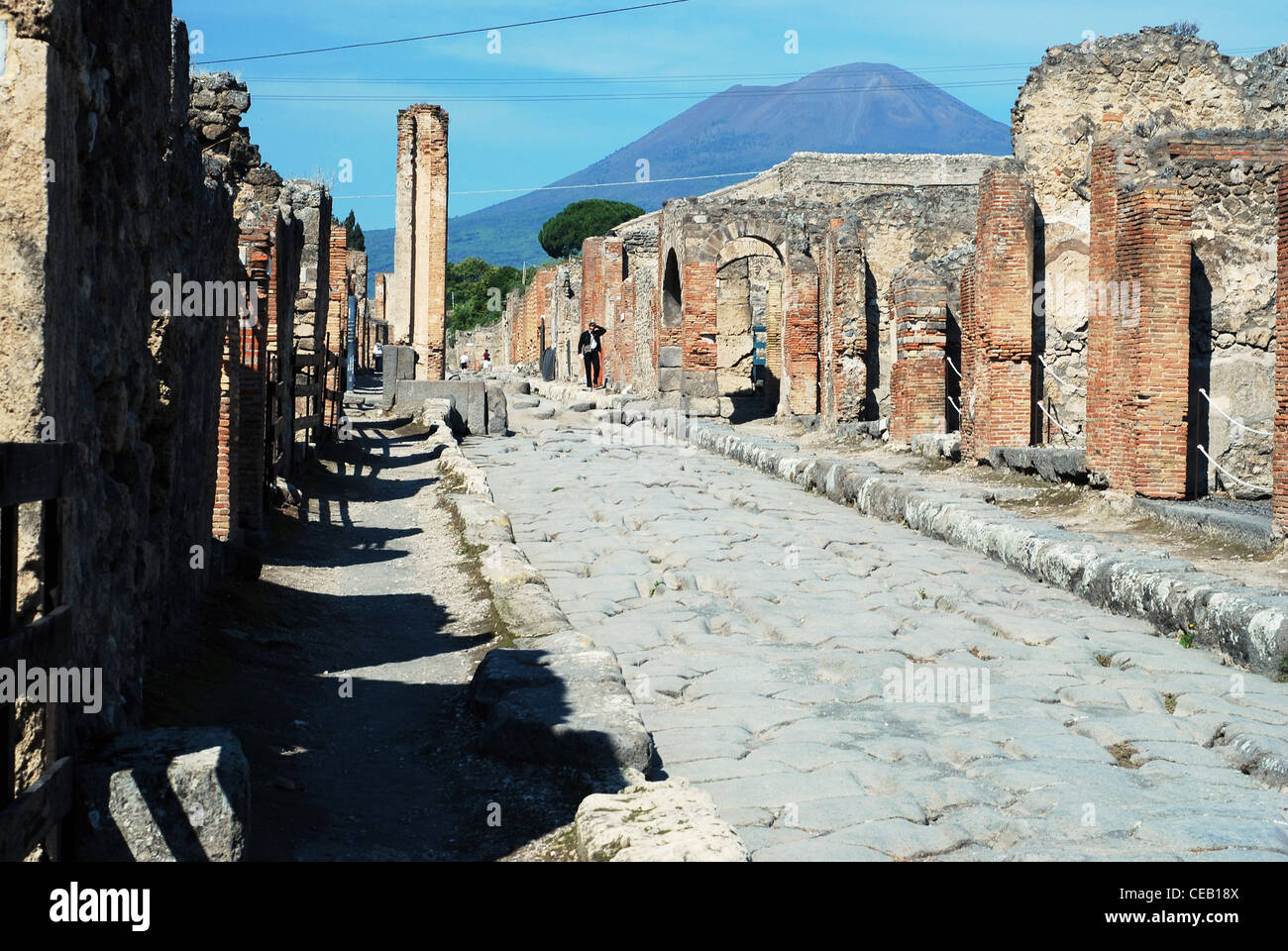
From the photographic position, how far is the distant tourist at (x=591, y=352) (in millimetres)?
31875

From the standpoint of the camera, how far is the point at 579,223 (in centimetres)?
8912

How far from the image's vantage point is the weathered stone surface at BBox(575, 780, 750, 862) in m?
3.01

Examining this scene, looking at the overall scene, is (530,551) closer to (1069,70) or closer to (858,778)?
(858,778)

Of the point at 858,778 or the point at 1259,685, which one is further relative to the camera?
the point at 1259,685

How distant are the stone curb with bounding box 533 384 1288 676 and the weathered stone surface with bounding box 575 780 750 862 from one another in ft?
11.8

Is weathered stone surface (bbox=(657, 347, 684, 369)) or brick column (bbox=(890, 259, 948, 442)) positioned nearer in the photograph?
brick column (bbox=(890, 259, 948, 442))

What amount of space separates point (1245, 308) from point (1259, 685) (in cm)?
643

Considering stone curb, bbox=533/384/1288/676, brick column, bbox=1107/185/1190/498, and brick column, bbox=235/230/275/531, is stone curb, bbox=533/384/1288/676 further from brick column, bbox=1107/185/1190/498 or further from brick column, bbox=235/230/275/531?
brick column, bbox=235/230/275/531

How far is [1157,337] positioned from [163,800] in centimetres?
886

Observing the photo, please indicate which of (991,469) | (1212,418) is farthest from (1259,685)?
(991,469)
